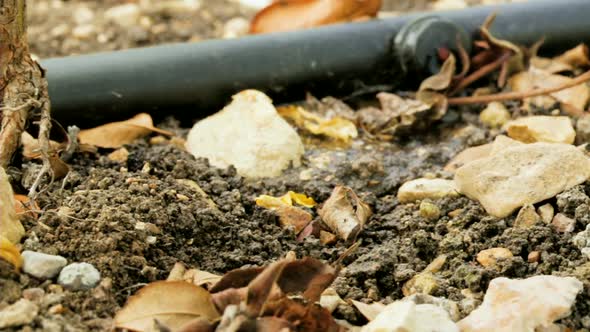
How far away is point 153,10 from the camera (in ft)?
11.4

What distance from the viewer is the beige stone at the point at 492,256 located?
153cm

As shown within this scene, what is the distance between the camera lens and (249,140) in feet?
6.66

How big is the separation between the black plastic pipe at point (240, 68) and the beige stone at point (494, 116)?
0.31m

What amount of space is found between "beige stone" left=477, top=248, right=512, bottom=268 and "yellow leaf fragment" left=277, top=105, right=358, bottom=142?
2.28ft

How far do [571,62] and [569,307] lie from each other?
4.80 feet

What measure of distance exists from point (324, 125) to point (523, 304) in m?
0.97

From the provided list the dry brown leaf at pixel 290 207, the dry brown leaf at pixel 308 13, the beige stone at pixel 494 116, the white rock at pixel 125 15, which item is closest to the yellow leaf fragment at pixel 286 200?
the dry brown leaf at pixel 290 207

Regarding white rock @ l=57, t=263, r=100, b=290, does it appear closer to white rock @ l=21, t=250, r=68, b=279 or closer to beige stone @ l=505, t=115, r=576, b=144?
white rock @ l=21, t=250, r=68, b=279

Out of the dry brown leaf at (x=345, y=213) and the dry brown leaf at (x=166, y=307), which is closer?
the dry brown leaf at (x=166, y=307)

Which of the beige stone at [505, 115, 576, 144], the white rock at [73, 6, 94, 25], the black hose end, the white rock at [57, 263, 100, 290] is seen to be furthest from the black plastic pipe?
the white rock at [73, 6, 94, 25]

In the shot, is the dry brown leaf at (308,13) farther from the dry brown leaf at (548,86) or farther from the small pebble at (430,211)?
the small pebble at (430,211)

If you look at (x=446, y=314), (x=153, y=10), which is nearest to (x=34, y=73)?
(x=446, y=314)

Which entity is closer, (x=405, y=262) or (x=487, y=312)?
(x=487, y=312)

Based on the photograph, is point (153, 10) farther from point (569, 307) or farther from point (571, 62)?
point (569, 307)
